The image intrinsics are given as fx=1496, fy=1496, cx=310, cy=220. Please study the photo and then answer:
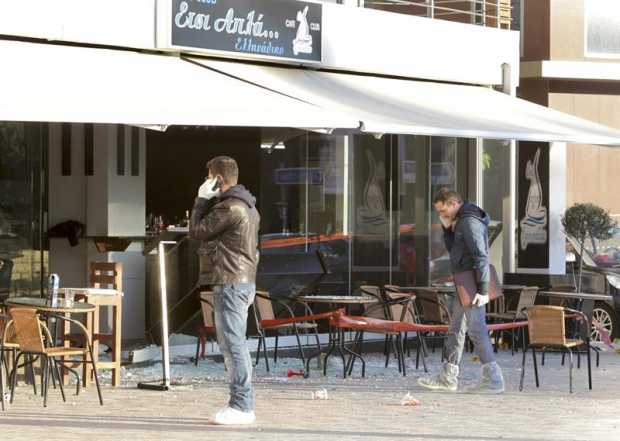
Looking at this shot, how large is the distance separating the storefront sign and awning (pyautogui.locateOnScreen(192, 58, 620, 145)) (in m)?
0.18

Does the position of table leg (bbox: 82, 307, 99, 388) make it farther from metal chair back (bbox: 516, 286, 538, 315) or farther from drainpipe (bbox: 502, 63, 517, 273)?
drainpipe (bbox: 502, 63, 517, 273)

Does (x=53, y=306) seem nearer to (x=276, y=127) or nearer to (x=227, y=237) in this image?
(x=227, y=237)

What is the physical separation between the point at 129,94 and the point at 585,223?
771cm

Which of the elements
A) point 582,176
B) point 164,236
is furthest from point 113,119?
point 582,176

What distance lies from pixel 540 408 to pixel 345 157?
5768mm

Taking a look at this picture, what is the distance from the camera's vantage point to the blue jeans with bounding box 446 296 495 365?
12.1 meters

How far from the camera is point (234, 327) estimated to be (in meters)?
9.84

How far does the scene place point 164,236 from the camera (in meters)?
16.1

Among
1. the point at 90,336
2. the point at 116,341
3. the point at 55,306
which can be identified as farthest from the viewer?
the point at 116,341

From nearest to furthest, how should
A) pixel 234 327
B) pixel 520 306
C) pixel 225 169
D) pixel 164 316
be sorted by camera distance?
pixel 234 327
pixel 225 169
pixel 164 316
pixel 520 306

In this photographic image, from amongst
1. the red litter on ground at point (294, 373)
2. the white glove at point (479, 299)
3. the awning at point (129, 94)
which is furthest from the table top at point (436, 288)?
the awning at point (129, 94)

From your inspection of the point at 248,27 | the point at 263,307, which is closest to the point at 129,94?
the point at 248,27

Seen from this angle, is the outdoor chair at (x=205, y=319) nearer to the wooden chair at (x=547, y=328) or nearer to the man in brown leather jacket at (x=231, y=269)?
the wooden chair at (x=547, y=328)

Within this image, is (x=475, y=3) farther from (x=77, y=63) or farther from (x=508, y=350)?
(x=77, y=63)
